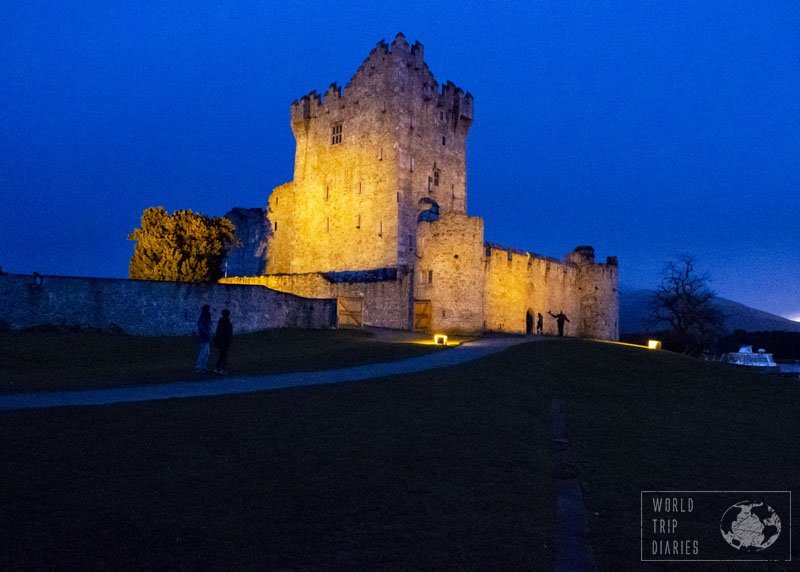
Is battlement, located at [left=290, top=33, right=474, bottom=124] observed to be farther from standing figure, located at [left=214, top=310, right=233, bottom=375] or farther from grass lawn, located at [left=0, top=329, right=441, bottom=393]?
standing figure, located at [left=214, top=310, right=233, bottom=375]

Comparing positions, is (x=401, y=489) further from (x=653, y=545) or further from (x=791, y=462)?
(x=791, y=462)

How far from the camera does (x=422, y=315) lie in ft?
109

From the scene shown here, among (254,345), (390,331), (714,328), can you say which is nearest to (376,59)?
(390,331)

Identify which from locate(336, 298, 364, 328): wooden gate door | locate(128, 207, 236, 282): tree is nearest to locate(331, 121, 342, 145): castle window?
locate(128, 207, 236, 282): tree

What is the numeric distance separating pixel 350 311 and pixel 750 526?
28.6 metres

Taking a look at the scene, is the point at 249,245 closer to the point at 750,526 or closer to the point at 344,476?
the point at 344,476

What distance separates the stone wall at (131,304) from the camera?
22844mm

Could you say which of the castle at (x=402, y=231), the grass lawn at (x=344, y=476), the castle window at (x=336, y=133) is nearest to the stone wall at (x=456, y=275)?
the castle at (x=402, y=231)

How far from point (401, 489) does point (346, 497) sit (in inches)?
24.6

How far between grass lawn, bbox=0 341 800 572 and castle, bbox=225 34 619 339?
1990cm

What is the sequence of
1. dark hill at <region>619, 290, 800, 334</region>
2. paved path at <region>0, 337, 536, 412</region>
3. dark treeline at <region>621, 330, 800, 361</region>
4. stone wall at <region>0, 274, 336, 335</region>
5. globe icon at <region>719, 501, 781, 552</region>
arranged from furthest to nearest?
dark hill at <region>619, 290, 800, 334</region>, dark treeline at <region>621, 330, 800, 361</region>, stone wall at <region>0, 274, 336, 335</region>, paved path at <region>0, 337, 536, 412</region>, globe icon at <region>719, 501, 781, 552</region>

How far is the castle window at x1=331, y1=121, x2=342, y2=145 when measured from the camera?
44.2 metres

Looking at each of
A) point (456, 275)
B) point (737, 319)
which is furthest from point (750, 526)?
point (737, 319)

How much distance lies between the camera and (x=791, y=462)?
928cm
